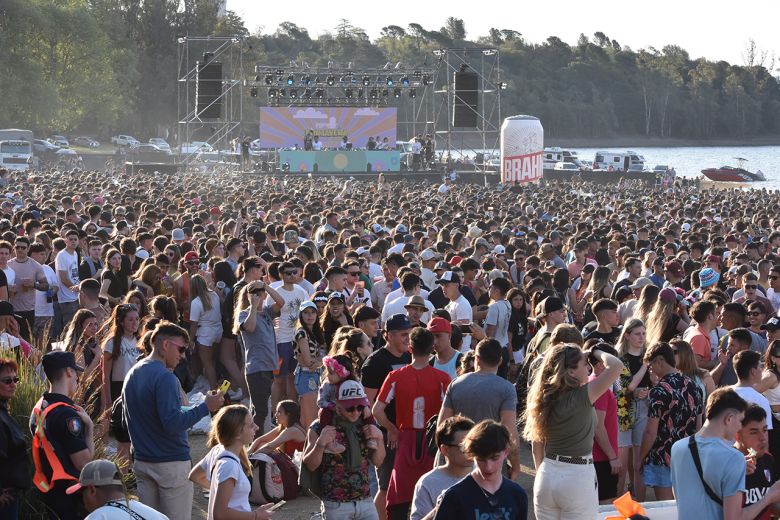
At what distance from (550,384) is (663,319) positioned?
3.10 meters

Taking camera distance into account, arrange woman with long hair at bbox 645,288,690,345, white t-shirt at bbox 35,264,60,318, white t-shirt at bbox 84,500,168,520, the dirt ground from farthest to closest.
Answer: white t-shirt at bbox 35,264,60,318 < woman with long hair at bbox 645,288,690,345 < the dirt ground < white t-shirt at bbox 84,500,168,520

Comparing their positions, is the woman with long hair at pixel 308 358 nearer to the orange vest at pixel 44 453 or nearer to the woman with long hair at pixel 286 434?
the woman with long hair at pixel 286 434

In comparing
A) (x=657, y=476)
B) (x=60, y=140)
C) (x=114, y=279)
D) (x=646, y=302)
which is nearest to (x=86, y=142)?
(x=60, y=140)

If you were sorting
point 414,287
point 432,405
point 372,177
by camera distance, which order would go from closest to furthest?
1. point 432,405
2. point 414,287
3. point 372,177

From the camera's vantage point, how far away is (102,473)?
4.94 meters

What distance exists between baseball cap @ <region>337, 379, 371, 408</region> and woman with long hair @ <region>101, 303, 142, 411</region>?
2777 millimetres

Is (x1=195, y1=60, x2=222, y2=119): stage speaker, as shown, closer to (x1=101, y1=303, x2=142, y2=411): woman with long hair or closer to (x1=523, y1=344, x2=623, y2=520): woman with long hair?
(x1=101, y1=303, x2=142, y2=411): woman with long hair

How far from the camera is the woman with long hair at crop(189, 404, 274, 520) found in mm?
5527

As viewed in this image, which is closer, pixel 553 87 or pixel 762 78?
pixel 553 87

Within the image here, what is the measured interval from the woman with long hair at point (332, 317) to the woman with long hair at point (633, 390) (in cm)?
222

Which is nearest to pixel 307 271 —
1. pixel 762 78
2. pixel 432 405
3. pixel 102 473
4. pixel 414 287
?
pixel 414 287

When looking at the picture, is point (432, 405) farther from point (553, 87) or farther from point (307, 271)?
point (553, 87)

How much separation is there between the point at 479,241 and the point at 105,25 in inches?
2711

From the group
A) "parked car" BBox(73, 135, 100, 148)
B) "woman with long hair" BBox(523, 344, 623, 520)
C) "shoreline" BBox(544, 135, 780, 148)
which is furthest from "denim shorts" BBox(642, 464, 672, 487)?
"shoreline" BBox(544, 135, 780, 148)
